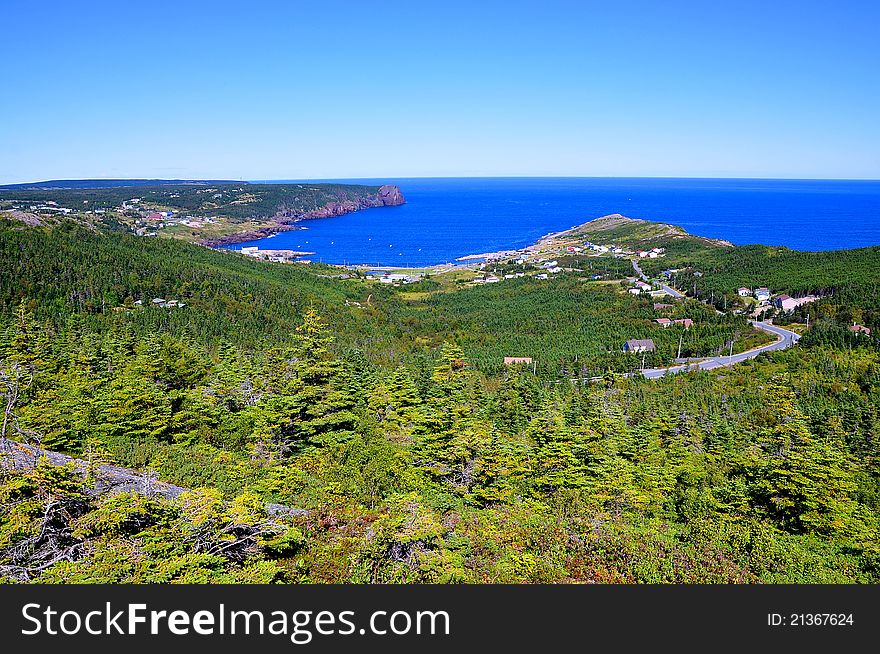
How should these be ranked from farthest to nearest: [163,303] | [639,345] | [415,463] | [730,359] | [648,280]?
1. [648,280]
2. [163,303]
3. [639,345]
4. [730,359]
5. [415,463]

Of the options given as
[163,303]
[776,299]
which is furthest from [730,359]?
[163,303]

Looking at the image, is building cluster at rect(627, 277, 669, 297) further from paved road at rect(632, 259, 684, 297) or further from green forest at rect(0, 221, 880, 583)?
green forest at rect(0, 221, 880, 583)

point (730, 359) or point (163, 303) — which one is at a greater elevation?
point (163, 303)

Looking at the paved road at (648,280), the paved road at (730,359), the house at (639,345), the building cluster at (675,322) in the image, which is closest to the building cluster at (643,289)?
the paved road at (648,280)

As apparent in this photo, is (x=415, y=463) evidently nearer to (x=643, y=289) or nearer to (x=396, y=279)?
(x=643, y=289)

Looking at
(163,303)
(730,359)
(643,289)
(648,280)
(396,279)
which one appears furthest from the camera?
(396,279)
